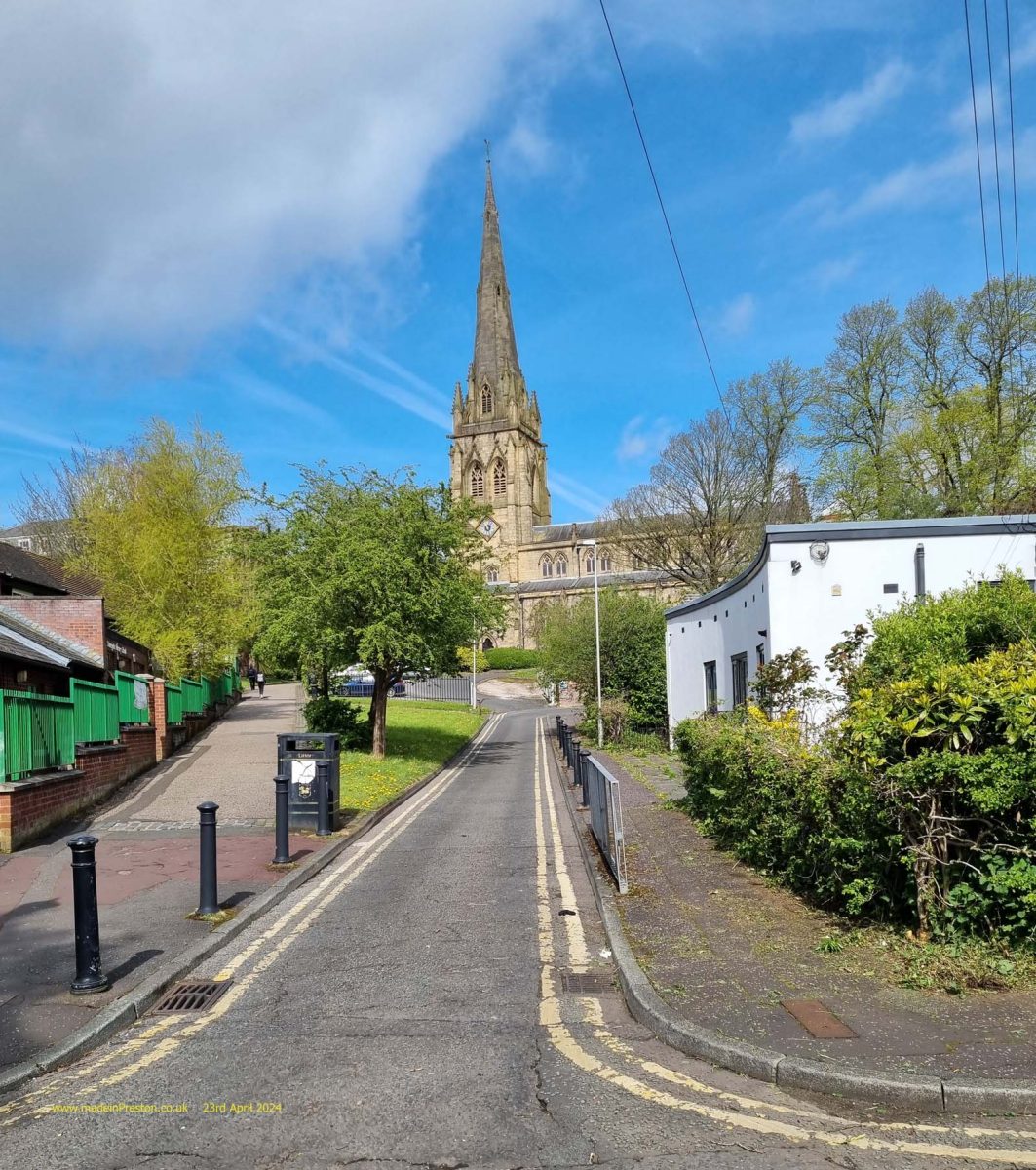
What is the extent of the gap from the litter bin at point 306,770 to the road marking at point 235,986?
96 centimetres

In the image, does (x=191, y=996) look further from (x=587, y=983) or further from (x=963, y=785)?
(x=963, y=785)

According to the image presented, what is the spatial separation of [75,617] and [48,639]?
1.00 meters

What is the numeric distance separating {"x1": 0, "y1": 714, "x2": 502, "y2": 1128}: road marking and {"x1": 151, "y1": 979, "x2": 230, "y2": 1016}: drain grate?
88 millimetres

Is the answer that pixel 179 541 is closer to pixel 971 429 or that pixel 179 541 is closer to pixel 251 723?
pixel 251 723

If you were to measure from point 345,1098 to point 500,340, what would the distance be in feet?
337

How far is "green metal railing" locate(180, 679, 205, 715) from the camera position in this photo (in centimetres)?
2733

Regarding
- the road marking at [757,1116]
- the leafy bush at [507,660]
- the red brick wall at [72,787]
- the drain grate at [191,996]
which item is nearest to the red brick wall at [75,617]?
the red brick wall at [72,787]

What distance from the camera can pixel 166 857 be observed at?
1170 cm

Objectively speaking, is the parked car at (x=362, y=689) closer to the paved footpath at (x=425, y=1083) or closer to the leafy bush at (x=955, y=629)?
the leafy bush at (x=955, y=629)

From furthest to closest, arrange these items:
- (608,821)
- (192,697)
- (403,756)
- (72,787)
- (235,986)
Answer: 1. (192,697)
2. (403,756)
3. (72,787)
4. (608,821)
5. (235,986)

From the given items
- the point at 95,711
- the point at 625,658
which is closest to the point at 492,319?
the point at 625,658

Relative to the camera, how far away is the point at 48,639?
20859mm

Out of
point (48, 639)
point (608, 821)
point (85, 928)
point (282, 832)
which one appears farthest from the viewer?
point (48, 639)

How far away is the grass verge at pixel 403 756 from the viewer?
18.3 m
